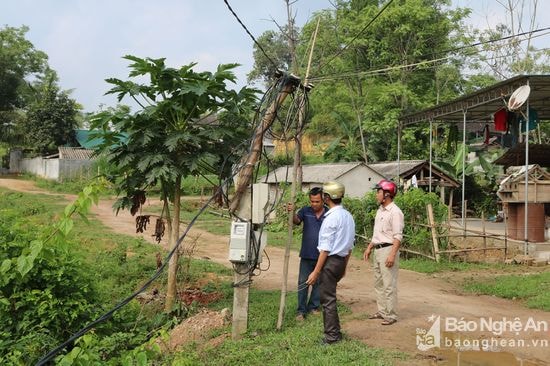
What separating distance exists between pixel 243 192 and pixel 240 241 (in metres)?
0.60

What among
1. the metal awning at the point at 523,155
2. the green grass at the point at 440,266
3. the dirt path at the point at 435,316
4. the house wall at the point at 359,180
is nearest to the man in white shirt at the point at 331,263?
the dirt path at the point at 435,316

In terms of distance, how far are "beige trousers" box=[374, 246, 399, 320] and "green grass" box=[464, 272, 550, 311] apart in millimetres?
2817

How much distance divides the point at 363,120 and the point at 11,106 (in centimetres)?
3049

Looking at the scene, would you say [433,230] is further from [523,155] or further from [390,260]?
[390,260]

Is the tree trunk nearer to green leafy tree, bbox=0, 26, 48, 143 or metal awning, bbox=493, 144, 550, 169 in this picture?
metal awning, bbox=493, 144, 550, 169

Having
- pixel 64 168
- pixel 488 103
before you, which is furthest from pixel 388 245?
pixel 64 168

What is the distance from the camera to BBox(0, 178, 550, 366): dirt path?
18.3 feet

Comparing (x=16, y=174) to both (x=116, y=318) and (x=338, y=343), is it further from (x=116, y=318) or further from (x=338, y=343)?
(x=338, y=343)

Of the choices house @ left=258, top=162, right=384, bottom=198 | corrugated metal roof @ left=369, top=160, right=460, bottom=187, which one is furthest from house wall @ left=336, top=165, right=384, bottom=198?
corrugated metal roof @ left=369, top=160, right=460, bottom=187

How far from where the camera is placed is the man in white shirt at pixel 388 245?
646cm

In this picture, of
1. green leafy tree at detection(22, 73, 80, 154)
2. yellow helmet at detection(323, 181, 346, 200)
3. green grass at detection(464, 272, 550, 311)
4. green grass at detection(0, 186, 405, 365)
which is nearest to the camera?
green grass at detection(0, 186, 405, 365)

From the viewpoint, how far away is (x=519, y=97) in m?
12.7

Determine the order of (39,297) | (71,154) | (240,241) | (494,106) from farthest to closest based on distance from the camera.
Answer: (71,154) < (494,106) < (39,297) < (240,241)

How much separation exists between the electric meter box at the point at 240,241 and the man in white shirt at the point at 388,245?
63.5 inches
